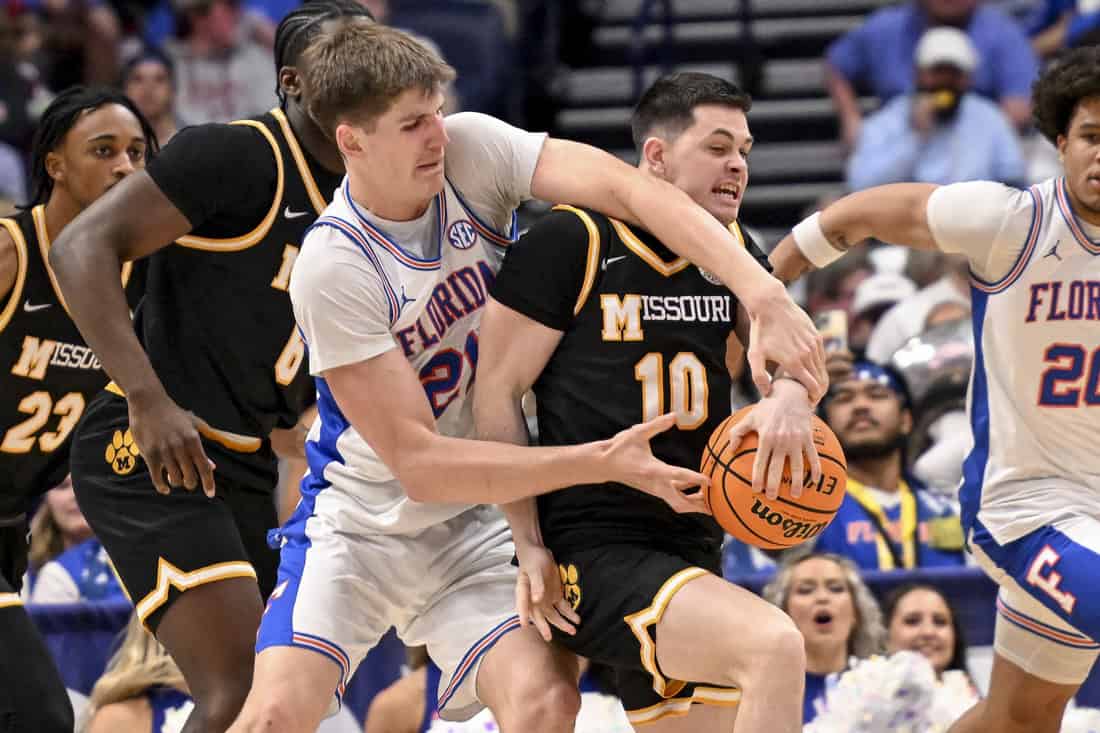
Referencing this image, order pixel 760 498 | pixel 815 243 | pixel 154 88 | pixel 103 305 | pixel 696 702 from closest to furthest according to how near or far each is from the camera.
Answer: pixel 760 498, pixel 696 702, pixel 103 305, pixel 815 243, pixel 154 88

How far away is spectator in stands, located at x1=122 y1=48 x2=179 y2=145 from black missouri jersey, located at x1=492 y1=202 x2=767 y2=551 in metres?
6.47

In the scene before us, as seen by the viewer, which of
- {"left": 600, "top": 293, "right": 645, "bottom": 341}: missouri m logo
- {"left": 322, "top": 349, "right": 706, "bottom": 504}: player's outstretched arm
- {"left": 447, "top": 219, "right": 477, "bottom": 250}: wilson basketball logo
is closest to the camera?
{"left": 322, "top": 349, "right": 706, "bottom": 504}: player's outstretched arm

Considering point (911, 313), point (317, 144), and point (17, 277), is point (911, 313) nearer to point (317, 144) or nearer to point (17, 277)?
point (317, 144)

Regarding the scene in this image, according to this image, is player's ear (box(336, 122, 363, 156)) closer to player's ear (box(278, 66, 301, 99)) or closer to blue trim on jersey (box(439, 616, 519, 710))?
player's ear (box(278, 66, 301, 99))

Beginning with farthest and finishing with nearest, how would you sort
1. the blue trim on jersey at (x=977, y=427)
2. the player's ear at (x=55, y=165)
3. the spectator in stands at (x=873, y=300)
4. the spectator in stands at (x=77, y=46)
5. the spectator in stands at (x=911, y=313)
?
the spectator in stands at (x=77, y=46) → the spectator in stands at (x=873, y=300) → the spectator in stands at (x=911, y=313) → the player's ear at (x=55, y=165) → the blue trim on jersey at (x=977, y=427)

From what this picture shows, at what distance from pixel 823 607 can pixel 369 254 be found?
114 inches

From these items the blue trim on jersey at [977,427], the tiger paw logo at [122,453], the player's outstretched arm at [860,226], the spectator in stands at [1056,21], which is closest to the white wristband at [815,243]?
the player's outstretched arm at [860,226]

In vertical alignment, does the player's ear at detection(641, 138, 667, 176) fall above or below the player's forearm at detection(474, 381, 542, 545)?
above

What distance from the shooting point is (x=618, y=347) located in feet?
13.9

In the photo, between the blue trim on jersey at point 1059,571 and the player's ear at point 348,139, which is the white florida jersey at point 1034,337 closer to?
the blue trim on jersey at point 1059,571

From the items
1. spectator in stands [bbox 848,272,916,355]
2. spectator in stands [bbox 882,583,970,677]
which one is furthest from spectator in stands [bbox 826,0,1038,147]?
spectator in stands [bbox 882,583,970,677]

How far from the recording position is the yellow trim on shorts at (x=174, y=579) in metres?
4.56

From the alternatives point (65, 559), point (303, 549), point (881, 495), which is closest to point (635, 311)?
point (303, 549)

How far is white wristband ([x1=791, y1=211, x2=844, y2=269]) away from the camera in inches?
195
